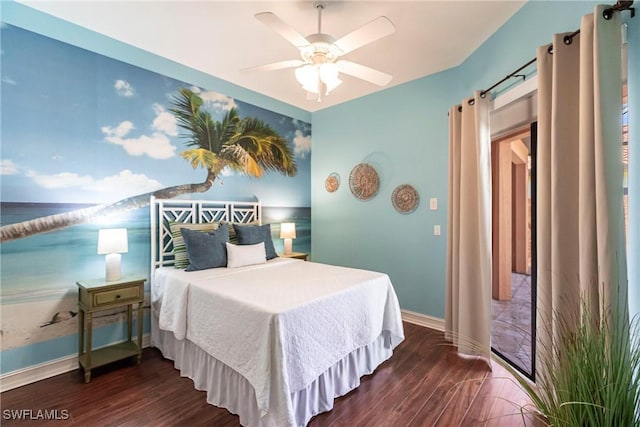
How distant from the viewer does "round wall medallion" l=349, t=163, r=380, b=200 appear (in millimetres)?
3818

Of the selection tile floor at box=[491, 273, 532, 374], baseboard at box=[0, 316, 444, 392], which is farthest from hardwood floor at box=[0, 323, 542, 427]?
tile floor at box=[491, 273, 532, 374]

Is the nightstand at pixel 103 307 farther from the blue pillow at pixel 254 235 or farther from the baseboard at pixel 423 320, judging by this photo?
the baseboard at pixel 423 320

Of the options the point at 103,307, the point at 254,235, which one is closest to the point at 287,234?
the point at 254,235

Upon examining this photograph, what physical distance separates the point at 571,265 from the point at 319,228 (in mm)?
3253

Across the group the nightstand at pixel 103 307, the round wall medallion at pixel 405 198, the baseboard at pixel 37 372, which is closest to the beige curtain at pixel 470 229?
the round wall medallion at pixel 405 198

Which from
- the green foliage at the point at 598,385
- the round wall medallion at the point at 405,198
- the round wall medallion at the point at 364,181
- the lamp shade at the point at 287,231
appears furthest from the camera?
the lamp shade at the point at 287,231

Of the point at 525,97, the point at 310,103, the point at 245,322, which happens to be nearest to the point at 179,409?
the point at 245,322

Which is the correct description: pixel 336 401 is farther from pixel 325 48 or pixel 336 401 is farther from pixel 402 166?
pixel 402 166

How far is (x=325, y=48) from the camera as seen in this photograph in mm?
1974

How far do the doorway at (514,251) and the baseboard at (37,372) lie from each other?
3.29 meters

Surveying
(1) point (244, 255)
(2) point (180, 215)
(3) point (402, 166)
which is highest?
(3) point (402, 166)

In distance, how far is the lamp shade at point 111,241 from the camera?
235 centimetres

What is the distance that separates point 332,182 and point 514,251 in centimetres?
383

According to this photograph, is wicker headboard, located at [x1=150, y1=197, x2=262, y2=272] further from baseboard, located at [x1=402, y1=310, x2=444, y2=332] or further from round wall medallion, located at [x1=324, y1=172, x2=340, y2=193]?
baseboard, located at [x1=402, y1=310, x2=444, y2=332]
